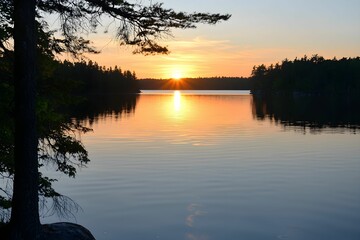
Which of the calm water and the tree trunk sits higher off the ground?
the tree trunk

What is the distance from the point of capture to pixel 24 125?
959 centimetres

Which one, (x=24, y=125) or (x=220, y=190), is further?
(x=220, y=190)

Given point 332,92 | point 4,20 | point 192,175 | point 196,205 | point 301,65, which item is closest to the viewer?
point 4,20

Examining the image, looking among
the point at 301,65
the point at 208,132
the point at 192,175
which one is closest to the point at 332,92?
the point at 301,65

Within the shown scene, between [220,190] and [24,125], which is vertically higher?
[24,125]

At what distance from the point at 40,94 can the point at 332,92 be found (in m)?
186

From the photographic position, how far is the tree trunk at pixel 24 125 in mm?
9539

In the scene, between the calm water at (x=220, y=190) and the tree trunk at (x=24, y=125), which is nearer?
the tree trunk at (x=24, y=125)

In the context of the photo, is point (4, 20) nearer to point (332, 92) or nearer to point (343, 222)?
point (343, 222)

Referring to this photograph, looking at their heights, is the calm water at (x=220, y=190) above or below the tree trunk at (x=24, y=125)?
below

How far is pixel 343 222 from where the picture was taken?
1695 centimetres

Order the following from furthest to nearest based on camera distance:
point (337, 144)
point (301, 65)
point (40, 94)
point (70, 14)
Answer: point (301, 65) < point (337, 144) < point (40, 94) < point (70, 14)

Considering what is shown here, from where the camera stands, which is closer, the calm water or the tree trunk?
the tree trunk

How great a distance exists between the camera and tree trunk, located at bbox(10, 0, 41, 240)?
376 inches
